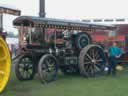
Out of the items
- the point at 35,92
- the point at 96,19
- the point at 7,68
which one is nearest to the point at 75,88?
the point at 35,92

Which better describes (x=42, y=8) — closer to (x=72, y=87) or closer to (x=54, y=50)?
(x=54, y=50)

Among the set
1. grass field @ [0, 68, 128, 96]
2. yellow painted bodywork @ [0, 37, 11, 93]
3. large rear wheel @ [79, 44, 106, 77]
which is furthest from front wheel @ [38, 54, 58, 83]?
yellow painted bodywork @ [0, 37, 11, 93]

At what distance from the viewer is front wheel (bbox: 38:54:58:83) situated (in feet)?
36.7

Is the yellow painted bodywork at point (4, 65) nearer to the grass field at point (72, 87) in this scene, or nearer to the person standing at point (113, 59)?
the grass field at point (72, 87)

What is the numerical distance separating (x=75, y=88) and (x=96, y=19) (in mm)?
14154

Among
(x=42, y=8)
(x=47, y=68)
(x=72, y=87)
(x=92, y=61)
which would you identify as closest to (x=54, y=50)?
(x=47, y=68)

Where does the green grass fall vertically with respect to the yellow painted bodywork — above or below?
below

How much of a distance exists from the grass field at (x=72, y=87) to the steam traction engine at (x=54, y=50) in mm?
423

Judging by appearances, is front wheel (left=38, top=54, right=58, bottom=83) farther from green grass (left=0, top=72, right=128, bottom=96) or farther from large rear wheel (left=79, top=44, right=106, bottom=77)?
large rear wheel (left=79, top=44, right=106, bottom=77)

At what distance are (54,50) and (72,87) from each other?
84.1 inches

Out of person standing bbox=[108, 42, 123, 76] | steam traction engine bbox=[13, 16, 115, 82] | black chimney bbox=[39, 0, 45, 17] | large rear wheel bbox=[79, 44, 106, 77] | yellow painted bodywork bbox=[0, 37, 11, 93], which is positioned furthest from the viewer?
black chimney bbox=[39, 0, 45, 17]

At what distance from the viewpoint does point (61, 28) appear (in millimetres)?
12531

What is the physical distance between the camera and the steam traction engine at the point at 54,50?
11.7m

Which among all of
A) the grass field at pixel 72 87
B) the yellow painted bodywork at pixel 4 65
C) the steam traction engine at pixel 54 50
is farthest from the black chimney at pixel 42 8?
the yellow painted bodywork at pixel 4 65
